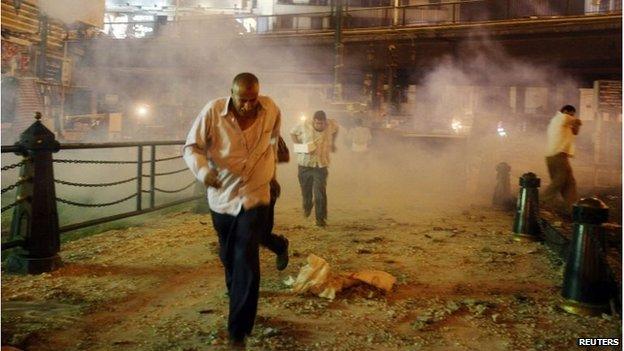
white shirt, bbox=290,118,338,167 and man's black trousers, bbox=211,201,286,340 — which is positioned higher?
white shirt, bbox=290,118,338,167

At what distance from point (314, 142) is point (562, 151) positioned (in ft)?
14.4

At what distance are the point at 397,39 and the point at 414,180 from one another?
6.04 m

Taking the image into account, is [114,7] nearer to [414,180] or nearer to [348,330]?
[414,180]

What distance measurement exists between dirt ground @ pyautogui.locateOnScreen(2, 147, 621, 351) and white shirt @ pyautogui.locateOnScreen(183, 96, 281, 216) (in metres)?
0.94

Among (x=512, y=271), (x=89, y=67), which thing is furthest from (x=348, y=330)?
(x=89, y=67)

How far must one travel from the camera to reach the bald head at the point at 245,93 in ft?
9.58

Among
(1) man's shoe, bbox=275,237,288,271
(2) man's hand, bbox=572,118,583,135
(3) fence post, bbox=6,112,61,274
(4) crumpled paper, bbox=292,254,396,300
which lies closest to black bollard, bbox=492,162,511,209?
(2) man's hand, bbox=572,118,583,135

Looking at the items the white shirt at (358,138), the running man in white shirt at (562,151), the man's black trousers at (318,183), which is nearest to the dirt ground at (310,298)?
the man's black trousers at (318,183)

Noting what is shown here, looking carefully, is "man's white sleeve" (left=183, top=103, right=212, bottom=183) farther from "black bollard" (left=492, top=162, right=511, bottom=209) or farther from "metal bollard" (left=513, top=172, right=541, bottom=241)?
"black bollard" (left=492, top=162, right=511, bottom=209)

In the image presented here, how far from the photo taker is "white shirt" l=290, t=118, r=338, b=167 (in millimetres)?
6492

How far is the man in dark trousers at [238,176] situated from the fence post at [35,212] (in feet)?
7.18

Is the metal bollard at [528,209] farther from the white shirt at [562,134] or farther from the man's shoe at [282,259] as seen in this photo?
the man's shoe at [282,259]

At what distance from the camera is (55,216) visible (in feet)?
14.6

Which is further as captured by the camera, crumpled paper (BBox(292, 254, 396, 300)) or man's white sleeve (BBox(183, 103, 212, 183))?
crumpled paper (BBox(292, 254, 396, 300))
